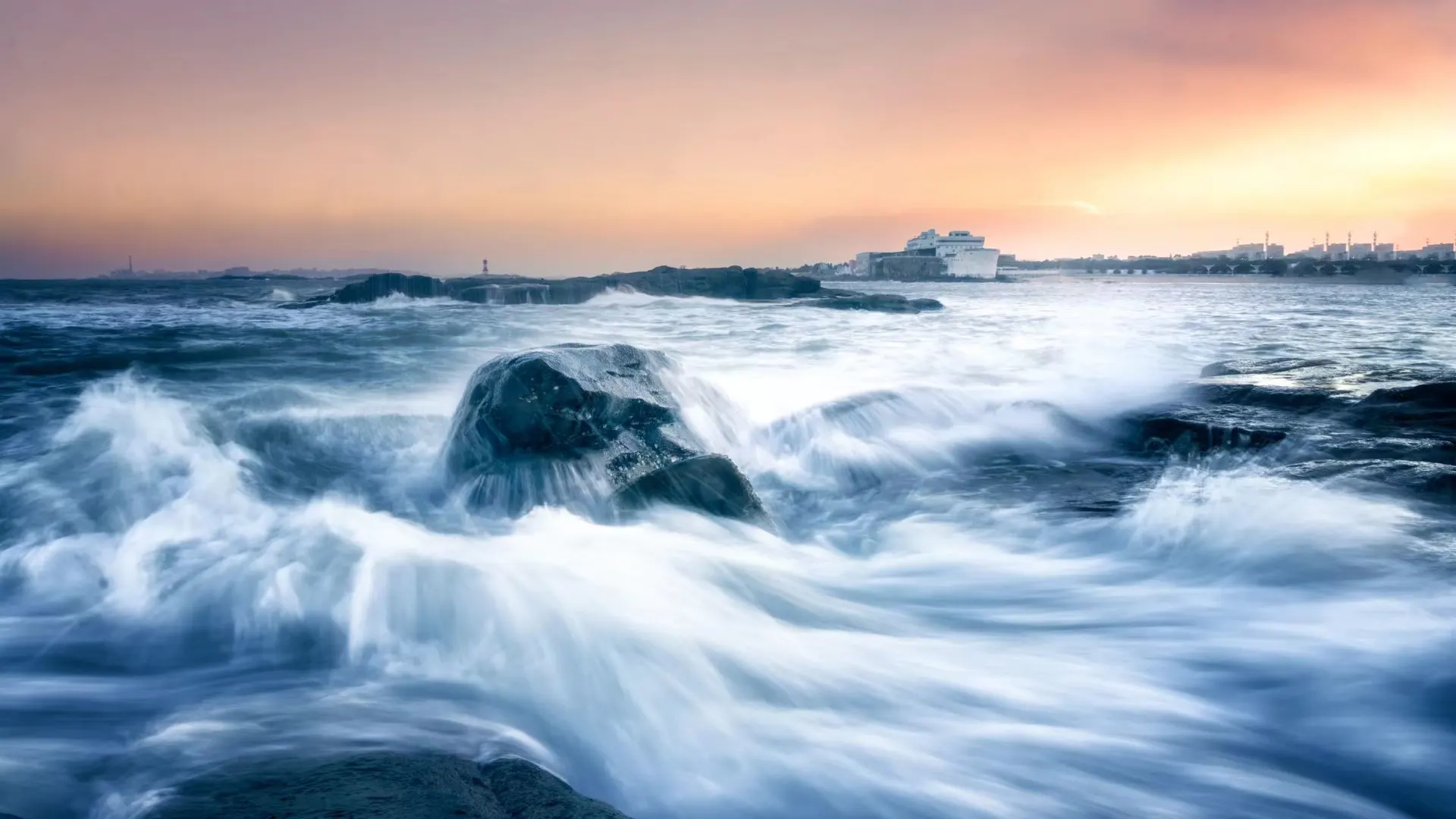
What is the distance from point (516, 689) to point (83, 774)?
1293 mm

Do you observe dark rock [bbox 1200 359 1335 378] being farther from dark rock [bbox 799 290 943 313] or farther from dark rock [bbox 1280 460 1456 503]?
dark rock [bbox 799 290 943 313]

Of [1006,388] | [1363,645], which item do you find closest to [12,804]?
[1363,645]

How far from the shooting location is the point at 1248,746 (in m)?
2.69

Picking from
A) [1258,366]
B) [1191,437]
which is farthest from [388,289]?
[1191,437]

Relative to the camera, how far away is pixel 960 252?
100250 millimetres

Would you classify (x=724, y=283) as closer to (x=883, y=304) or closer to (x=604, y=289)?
(x=604, y=289)

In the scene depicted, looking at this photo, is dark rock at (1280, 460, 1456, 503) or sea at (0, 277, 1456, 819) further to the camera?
dark rock at (1280, 460, 1456, 503)

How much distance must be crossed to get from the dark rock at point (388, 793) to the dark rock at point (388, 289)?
1601 inches

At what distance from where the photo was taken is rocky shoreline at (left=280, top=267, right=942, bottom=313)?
1614 inches

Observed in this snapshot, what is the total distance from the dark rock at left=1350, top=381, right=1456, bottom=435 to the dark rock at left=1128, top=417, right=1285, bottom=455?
87cm

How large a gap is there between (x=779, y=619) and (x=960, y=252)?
4045 inches

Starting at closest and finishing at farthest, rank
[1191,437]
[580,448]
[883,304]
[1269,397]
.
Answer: [580,448] < [1191,437] < [1269,397] < [883,304]

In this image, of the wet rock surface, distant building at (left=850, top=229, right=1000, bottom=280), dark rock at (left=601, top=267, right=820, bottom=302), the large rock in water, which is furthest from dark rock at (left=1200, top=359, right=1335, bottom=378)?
distant building at (left=850, top=229, right=1000, bottom=280)

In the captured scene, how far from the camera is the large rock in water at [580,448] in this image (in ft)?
15.3
